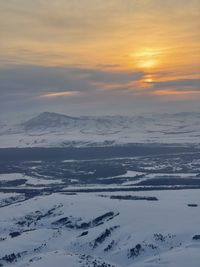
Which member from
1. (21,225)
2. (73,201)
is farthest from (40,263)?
(73,201)

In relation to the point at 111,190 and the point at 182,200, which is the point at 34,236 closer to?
the point at 182,200

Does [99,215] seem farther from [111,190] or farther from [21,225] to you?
[111,190]

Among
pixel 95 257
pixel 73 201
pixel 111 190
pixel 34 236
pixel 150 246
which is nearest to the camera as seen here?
pixel 95 257

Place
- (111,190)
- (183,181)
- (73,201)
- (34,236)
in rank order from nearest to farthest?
(34,236), (73,201), (111,190), (183,181)

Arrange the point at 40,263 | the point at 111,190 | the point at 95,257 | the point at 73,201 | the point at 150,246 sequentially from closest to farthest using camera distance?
1. the point at 40,263
2. the point at 95,257
3. the point at 150,246
4. the point at 73,201
5. the point at 111,190

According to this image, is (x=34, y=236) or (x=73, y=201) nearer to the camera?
(x=34, y=236)

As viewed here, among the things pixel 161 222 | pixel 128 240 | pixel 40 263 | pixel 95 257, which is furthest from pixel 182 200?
pixel 40 263
